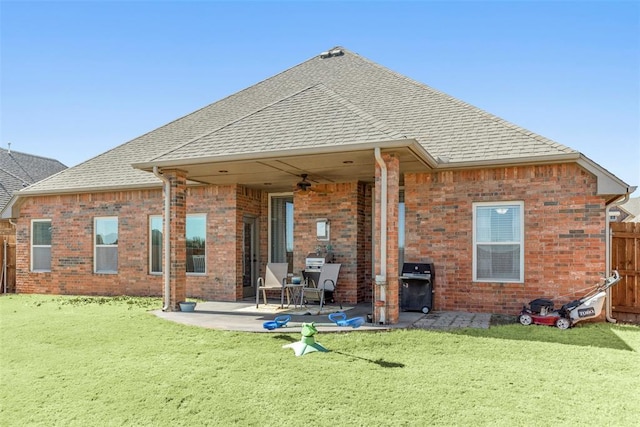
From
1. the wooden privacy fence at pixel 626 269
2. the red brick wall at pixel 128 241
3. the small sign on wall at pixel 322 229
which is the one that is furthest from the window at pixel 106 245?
the wooden privacy fence at pixel 626 269

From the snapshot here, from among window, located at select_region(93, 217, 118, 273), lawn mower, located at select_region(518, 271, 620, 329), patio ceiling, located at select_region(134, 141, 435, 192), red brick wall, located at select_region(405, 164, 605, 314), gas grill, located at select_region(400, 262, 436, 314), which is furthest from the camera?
window, located at select_region(93, 217, 118, 273)

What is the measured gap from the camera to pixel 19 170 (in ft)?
73.6

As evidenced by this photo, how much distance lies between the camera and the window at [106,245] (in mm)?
13125

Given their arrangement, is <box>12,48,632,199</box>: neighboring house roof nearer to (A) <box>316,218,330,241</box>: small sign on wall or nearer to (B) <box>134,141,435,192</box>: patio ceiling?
(B) <box>134,141,435,192</box>: patio ceiling

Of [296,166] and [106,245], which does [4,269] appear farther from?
[296,166]

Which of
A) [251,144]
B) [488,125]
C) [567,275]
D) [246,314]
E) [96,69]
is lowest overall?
[246,314]

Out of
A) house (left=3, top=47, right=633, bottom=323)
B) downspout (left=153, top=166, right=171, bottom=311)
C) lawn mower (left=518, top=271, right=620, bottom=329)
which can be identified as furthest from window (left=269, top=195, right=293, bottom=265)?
lawn mower (left=518, top=271, right=620, bottom=329)

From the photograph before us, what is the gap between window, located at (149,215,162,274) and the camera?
1266 cm

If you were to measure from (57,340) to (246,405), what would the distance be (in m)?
4.27

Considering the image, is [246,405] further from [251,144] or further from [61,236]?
[61,236]

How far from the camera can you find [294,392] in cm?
468

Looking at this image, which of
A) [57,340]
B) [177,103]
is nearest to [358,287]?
[57,340]

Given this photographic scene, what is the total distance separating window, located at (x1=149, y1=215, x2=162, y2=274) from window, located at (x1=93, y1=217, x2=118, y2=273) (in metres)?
1.17

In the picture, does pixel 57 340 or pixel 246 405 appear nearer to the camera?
pixel 246 405
